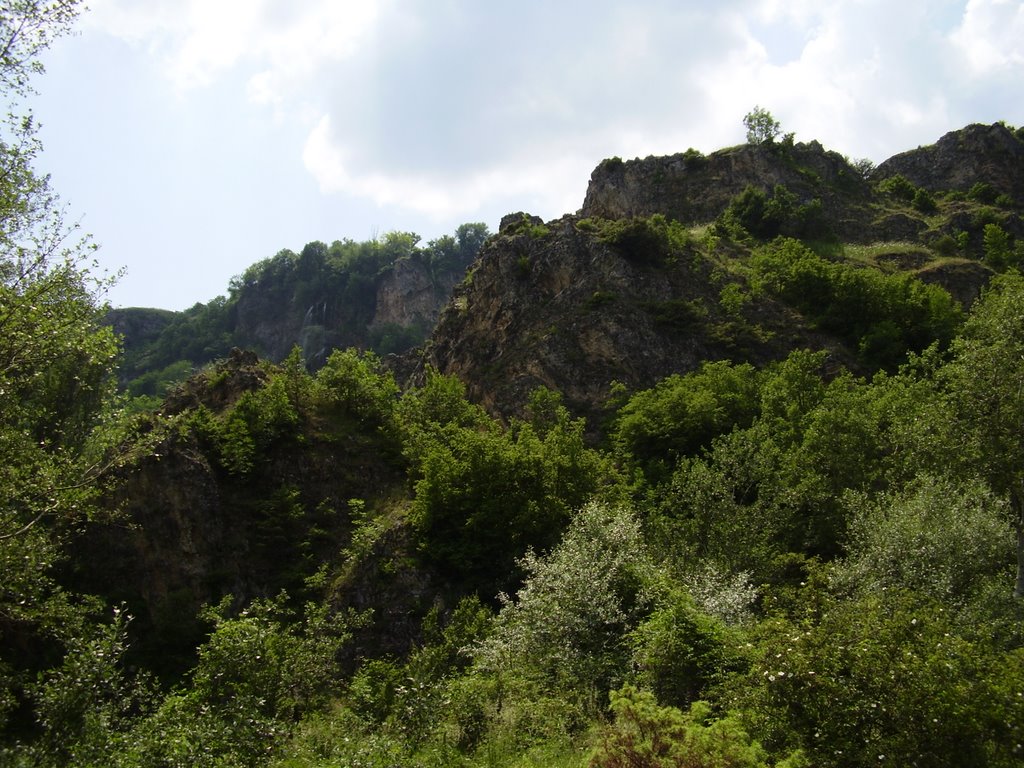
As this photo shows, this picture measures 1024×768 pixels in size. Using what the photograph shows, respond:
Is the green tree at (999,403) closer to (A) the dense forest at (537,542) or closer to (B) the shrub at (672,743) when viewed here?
(A) the dense forest at (537,542)

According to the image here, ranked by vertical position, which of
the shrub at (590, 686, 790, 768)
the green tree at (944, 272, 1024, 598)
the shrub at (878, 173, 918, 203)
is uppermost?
the shrub at (878, 173, 918, 203)

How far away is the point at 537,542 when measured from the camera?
1024 inches

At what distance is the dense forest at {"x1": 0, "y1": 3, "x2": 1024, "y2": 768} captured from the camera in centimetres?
1019

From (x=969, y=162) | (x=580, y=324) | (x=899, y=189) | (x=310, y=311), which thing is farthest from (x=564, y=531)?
(x=310, y=311)

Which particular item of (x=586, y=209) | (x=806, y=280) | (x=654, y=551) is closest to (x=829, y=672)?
(x=654, y=551)

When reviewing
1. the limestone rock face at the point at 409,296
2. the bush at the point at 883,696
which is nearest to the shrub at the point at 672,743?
the bush at the point at 883,696

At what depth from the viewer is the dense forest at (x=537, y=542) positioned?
10.2 meters

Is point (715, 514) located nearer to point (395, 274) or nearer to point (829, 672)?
point (829, 672)

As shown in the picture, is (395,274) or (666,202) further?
(395,274)

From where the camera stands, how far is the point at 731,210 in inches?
2965

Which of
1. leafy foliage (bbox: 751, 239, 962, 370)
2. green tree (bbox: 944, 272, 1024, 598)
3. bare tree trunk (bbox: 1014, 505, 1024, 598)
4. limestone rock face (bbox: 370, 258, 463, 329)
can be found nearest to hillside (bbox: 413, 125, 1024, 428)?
leafy foliage (bbox: 751, 239, 962, 370)

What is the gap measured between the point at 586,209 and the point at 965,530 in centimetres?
7091

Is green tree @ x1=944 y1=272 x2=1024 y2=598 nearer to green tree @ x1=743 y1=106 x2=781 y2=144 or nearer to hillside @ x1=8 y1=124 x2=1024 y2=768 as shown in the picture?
hillside @ x1=8 y1=124 x2=1024 y2=768

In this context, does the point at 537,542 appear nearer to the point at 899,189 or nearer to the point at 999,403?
the point at 999,403
